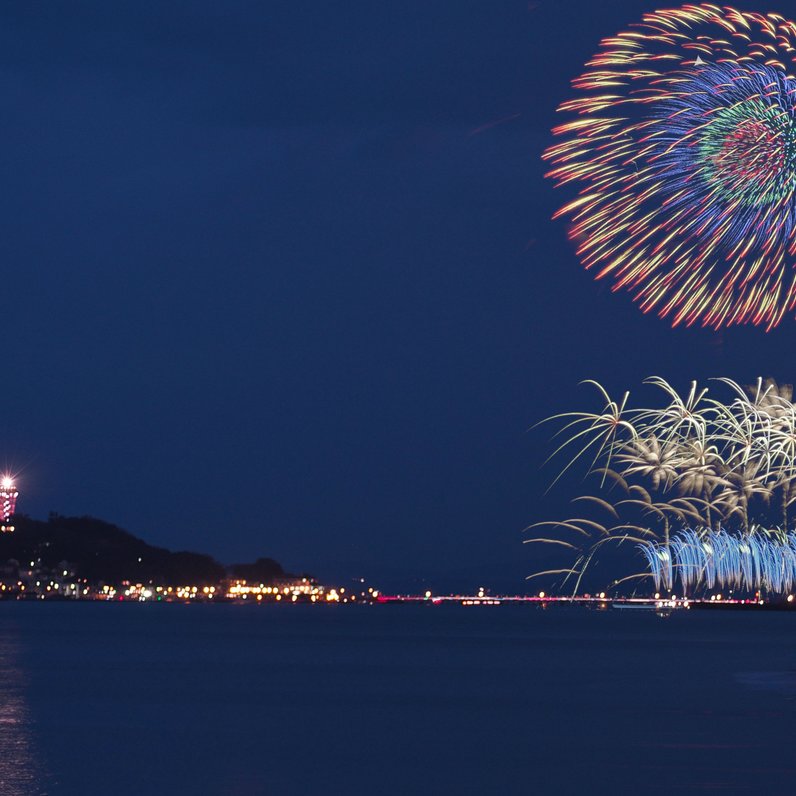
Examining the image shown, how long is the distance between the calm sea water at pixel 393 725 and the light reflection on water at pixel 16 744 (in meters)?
0.10

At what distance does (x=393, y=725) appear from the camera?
182ft

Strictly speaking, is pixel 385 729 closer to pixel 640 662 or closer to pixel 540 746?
pixel 540 746

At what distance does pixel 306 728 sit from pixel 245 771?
12.7 meters

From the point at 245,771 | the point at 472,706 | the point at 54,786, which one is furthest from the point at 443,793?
the point at 472,706

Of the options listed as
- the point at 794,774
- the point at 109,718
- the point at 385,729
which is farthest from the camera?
the point at 109,718

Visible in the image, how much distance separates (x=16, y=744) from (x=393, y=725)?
48.7ft

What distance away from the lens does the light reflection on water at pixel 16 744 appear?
36750mm

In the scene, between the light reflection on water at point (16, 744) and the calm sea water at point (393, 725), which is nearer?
the light reflection on water at point (16, 744)

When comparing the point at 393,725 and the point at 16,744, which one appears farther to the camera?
the point at 393,725

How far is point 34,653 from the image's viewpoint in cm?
11431

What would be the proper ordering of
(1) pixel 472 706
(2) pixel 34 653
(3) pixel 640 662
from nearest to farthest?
(1) pixel 472 706
(3) pixel 640 662
(2) pixel 34 653

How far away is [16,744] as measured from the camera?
46188 mm

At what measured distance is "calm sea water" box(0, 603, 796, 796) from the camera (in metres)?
39.2

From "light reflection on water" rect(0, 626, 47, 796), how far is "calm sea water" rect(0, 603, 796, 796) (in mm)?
100
